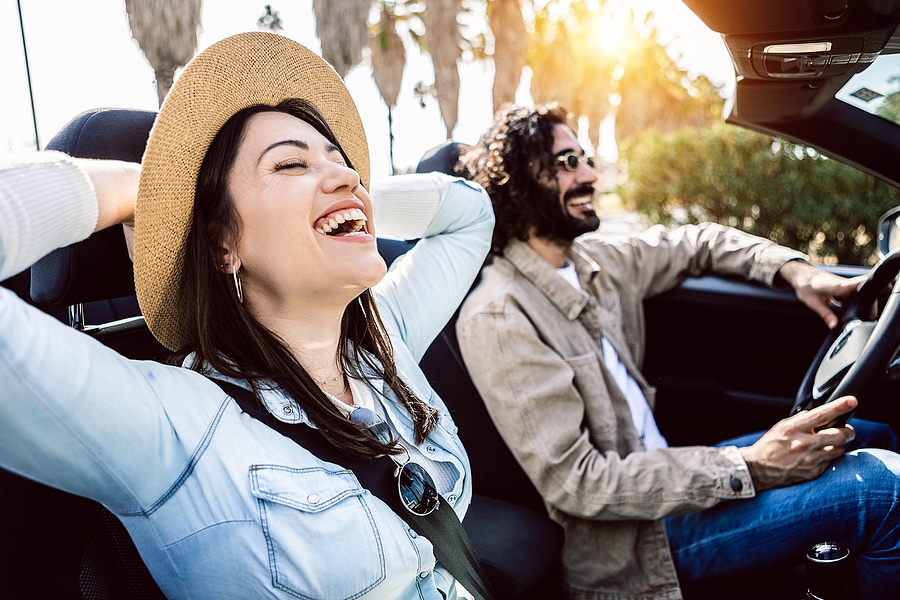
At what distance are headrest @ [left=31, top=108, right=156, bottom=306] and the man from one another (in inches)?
37.6

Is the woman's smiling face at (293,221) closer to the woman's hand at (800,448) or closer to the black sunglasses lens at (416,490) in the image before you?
the black sunglasses lens at (416,490)

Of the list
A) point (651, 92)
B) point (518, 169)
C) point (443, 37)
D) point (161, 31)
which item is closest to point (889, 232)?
point (518, 169)

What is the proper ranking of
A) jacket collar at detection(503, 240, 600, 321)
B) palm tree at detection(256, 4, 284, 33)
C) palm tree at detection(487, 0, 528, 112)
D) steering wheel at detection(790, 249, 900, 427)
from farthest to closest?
1. palm tree at detection(487, 0, 528, 112)
2. palm tree at detection(256, 4, 284, 33)
3. jacket collar at detection(503, 240, 600, 321)
4. steering wheel at detection(790, 249, 900, 427)

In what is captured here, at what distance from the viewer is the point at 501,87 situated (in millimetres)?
14680

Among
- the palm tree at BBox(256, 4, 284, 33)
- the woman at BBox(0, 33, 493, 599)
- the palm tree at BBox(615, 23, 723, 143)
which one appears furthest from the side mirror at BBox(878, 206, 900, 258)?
the palm tree at BBox(615, 23, 723, 143)

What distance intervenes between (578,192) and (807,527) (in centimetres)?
124

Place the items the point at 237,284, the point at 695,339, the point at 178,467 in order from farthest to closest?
the point at 695,339 < the point at 237,284 < the point at 178,467

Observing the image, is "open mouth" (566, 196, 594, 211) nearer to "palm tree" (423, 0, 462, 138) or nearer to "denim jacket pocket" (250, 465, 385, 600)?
"denim jacket pocket" (250, 465, 385, 600)

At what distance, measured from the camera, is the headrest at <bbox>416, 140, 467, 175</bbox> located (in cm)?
231

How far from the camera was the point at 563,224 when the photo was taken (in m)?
2.34

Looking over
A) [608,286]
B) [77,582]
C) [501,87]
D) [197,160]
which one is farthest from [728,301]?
[501,87]

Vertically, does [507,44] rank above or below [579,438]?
above

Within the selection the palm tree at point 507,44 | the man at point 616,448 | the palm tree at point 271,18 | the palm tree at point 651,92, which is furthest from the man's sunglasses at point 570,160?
the palm tree at point 651,92

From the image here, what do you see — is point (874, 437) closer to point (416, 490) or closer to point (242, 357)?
point (416, 490)
